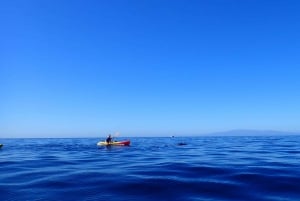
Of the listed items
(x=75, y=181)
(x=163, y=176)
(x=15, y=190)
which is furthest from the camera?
(x=163, y=176)

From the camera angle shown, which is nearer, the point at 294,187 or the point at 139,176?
the point at 294,187

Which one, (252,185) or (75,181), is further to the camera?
(75,181)

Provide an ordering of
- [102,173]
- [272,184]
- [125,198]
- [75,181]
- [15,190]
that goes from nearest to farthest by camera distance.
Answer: [125,198] → [15,190] → [272,184] → [75,181] → [102,173]

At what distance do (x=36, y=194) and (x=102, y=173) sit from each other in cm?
530

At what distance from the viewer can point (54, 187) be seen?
39.1 feet

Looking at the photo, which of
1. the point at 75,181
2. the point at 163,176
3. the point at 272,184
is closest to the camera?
the point at 272,184

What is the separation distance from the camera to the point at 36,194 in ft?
35.2

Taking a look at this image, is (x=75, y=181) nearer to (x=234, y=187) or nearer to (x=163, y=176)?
(x=163, y=176)

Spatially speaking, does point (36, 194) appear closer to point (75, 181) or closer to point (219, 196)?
point (75, 181)

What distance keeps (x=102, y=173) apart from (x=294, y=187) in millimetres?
9348

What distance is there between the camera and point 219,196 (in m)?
10.4

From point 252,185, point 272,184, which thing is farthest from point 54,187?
point 272,184

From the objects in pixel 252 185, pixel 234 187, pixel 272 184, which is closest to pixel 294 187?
pixel 272 184

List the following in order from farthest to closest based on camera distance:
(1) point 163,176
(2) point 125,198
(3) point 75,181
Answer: (1) point 163,176 → (3) point 75,181 → (2) point 125,198
